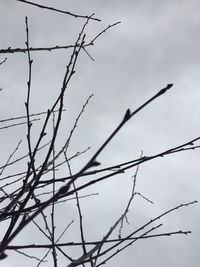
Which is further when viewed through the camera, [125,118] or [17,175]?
[17,175]

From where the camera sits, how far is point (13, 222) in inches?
61.0

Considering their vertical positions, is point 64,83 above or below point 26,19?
below

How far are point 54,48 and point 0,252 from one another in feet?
5.09

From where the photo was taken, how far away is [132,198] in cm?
324

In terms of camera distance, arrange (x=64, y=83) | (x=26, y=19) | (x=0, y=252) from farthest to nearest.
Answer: (x=26, y=19) < (x=64, y=83) < (x=0, y=252)

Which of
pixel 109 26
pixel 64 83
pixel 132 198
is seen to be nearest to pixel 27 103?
pixel 64 83

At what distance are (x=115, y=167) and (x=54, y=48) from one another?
3.72ft

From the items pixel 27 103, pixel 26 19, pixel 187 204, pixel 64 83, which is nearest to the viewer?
pixel 64 83

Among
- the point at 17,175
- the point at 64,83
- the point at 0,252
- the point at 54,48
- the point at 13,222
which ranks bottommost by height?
the point at 0,252

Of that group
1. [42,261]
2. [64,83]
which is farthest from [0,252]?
[42,261]

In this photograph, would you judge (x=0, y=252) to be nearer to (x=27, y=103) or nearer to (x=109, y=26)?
(x=27, y=103)

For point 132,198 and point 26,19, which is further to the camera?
point 132,198

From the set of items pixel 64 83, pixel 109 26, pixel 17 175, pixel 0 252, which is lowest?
pixel 0 252

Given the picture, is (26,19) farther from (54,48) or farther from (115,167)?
(115,167)
